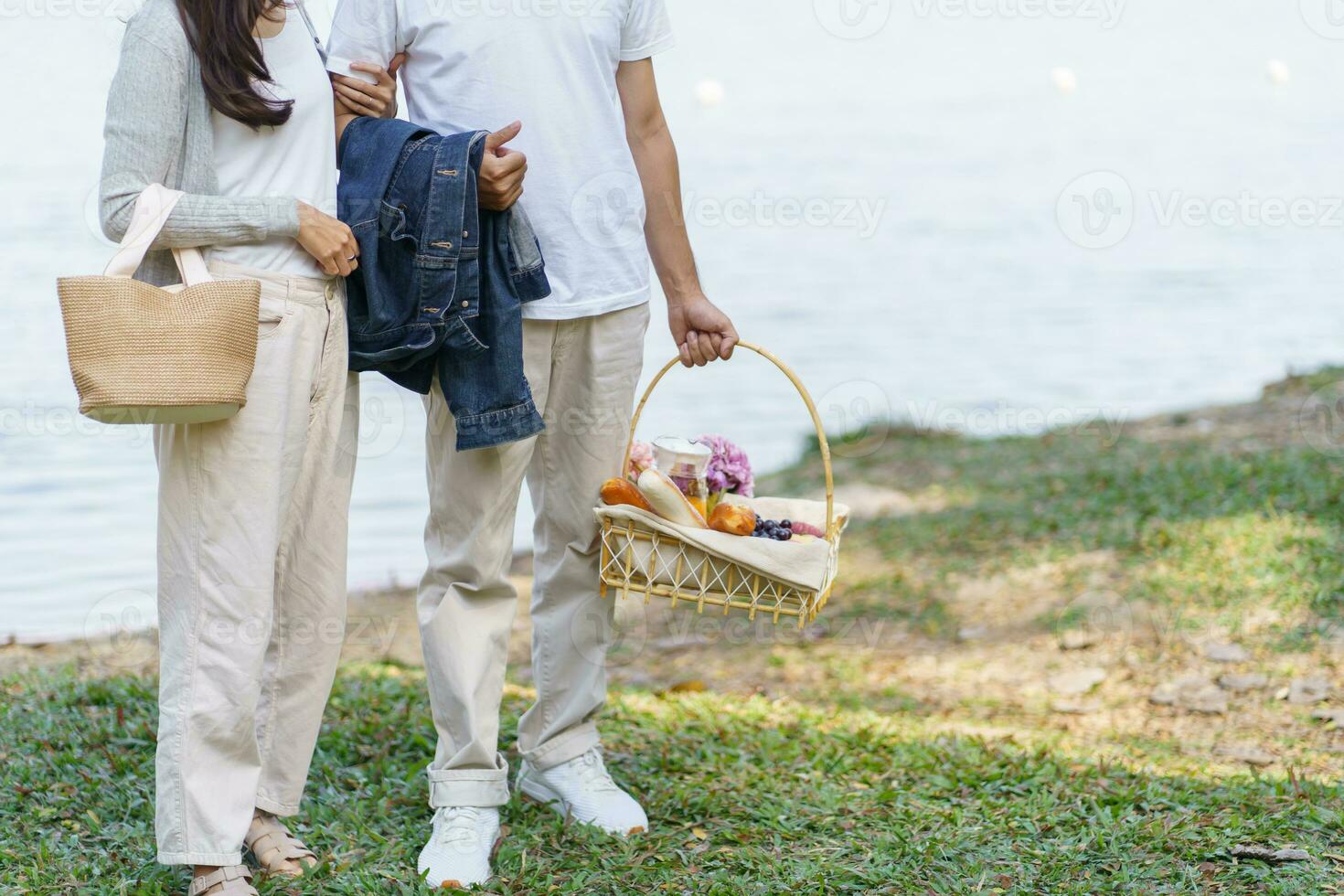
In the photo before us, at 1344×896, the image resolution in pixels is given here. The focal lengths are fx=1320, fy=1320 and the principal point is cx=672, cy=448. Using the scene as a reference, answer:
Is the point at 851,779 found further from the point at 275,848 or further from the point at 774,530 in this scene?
the point at 275,848

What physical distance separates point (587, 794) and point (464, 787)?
0.31 m

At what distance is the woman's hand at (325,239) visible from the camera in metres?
2.35

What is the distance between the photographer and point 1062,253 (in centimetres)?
1589

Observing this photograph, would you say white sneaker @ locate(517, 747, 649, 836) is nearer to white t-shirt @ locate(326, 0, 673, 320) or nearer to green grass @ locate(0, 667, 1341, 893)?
green grass @ locate(0, 667, 1341, 893)

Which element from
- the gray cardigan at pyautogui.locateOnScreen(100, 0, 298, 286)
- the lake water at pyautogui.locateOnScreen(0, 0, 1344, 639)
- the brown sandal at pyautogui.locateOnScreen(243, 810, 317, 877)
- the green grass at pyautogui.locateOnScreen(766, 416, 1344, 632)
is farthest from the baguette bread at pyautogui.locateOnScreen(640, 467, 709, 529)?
the green grass at pyautogui.locateOnScreen(766, 416, 1344, 632)

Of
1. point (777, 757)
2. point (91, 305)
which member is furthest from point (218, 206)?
point (777, 757)

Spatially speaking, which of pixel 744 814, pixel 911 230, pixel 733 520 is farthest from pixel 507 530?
pixel 911 230

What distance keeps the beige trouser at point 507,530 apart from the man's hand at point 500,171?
30 centimetres

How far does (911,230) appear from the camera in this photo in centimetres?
1695

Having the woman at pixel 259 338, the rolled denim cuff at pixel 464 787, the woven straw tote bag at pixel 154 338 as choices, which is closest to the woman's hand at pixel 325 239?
the woman at pixel 259 338

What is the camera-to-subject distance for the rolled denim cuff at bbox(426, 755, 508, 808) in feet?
9.21

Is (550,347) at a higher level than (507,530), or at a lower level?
higher

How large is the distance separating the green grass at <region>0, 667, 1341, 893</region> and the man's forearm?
1204 millimetres

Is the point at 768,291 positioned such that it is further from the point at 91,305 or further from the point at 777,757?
the point at 91,305
